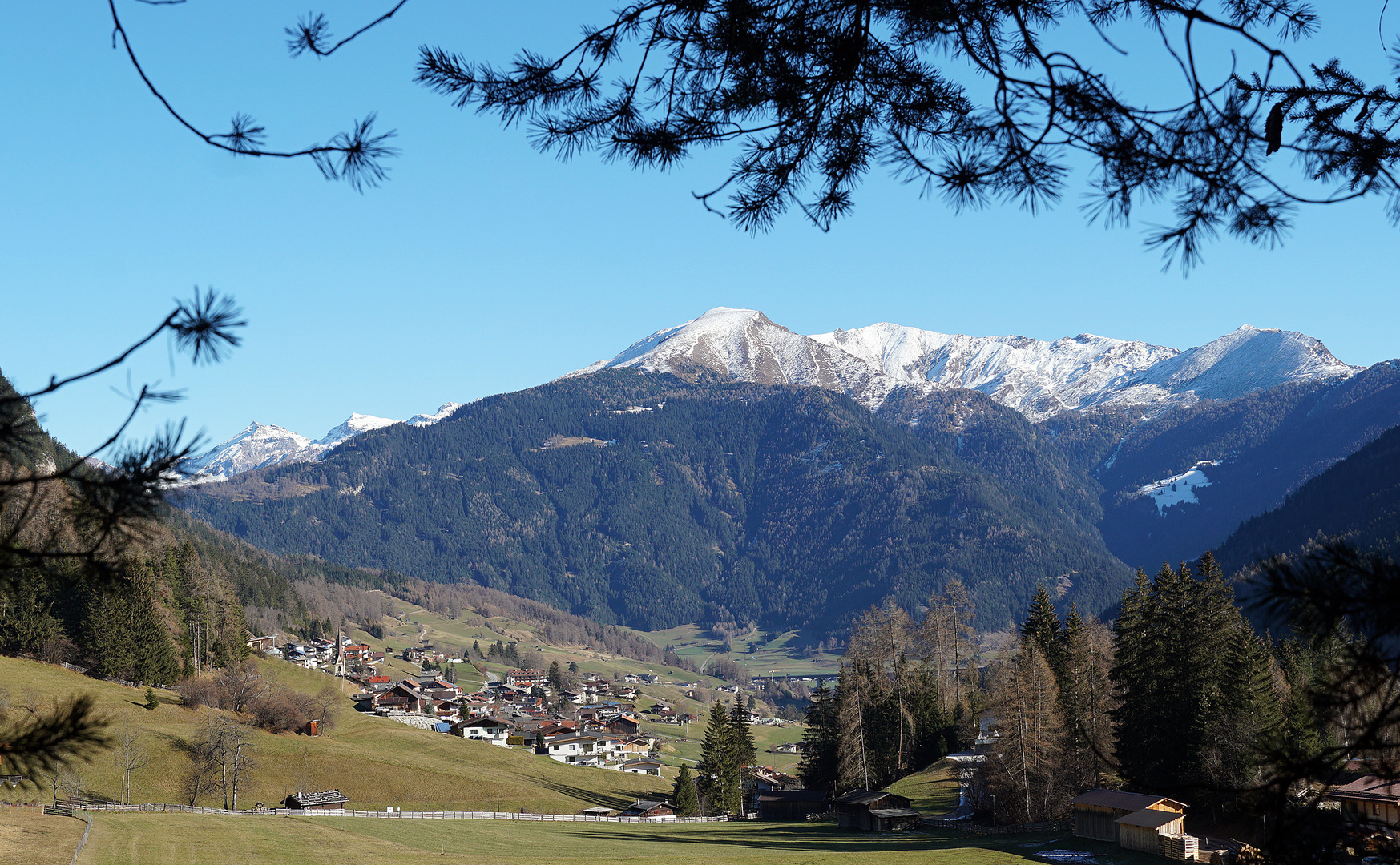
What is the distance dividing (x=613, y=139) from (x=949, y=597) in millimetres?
68277

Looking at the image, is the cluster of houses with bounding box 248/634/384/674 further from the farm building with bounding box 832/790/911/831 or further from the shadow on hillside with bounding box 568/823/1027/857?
the farm building with bounding box 832/790/911/831

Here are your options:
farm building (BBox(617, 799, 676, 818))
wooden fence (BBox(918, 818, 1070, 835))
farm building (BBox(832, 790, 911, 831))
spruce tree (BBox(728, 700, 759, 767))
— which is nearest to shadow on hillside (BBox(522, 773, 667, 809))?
farm building (BBox(617, 799, 676, 818))

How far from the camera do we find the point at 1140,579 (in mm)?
55500

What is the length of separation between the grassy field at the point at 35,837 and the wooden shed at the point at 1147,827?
40.7 metres

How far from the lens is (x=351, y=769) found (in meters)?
73.1

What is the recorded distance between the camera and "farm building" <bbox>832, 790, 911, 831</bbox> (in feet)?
193

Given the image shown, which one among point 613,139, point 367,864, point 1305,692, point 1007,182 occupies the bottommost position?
point 367,864

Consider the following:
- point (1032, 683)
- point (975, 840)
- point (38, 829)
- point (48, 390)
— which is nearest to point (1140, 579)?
point (1032, 683)

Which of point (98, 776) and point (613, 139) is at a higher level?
point (613, 139)

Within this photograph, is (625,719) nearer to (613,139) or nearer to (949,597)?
(949,597)

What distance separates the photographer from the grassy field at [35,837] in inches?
1480

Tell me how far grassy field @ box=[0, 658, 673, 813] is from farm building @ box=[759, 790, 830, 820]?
39.6 feet

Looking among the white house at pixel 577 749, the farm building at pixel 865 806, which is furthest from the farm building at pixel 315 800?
the white house at pixel 577 749

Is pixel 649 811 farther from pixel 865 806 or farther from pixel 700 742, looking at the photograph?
pixel 700 742
